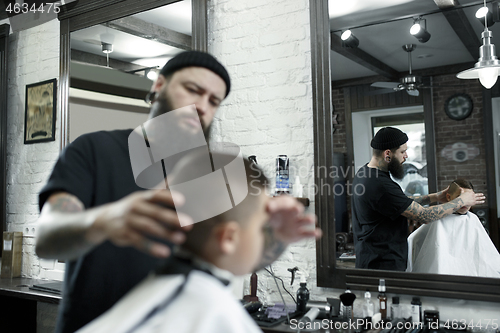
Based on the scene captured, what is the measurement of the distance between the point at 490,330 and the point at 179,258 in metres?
1.73

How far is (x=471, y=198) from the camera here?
198 cm

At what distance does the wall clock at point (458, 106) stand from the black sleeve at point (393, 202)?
0.42m

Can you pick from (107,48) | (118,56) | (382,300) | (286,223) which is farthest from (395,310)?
(107,48)

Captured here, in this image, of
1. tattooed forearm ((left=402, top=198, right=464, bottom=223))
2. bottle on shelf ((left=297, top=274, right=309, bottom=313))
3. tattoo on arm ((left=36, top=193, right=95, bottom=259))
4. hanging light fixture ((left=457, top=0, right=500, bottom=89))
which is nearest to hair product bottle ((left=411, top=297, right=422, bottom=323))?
→ tattooed forearm ((left=402, top=198, right=464, bottom=223))

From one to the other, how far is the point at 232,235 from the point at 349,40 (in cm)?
187

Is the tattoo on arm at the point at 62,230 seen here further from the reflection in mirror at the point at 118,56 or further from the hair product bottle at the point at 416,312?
the hair product bottle at the point at 416,312

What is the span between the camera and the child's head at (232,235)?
746 mm

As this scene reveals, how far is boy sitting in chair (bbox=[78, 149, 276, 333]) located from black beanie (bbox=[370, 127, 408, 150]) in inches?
59.2

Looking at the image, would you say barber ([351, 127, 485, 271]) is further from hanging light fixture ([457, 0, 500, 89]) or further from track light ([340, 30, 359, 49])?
track light ([340, 30, 359, 49])

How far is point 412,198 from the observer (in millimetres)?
2105

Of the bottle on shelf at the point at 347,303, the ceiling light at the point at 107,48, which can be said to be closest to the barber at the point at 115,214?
the bottle on shelf at the point at 347,303

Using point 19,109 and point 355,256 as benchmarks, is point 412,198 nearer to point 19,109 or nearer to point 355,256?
point 355,256

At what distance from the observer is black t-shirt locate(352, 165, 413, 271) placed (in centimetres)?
214

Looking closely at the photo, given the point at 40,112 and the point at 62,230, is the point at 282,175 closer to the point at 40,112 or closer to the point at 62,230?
the point at 62,230
